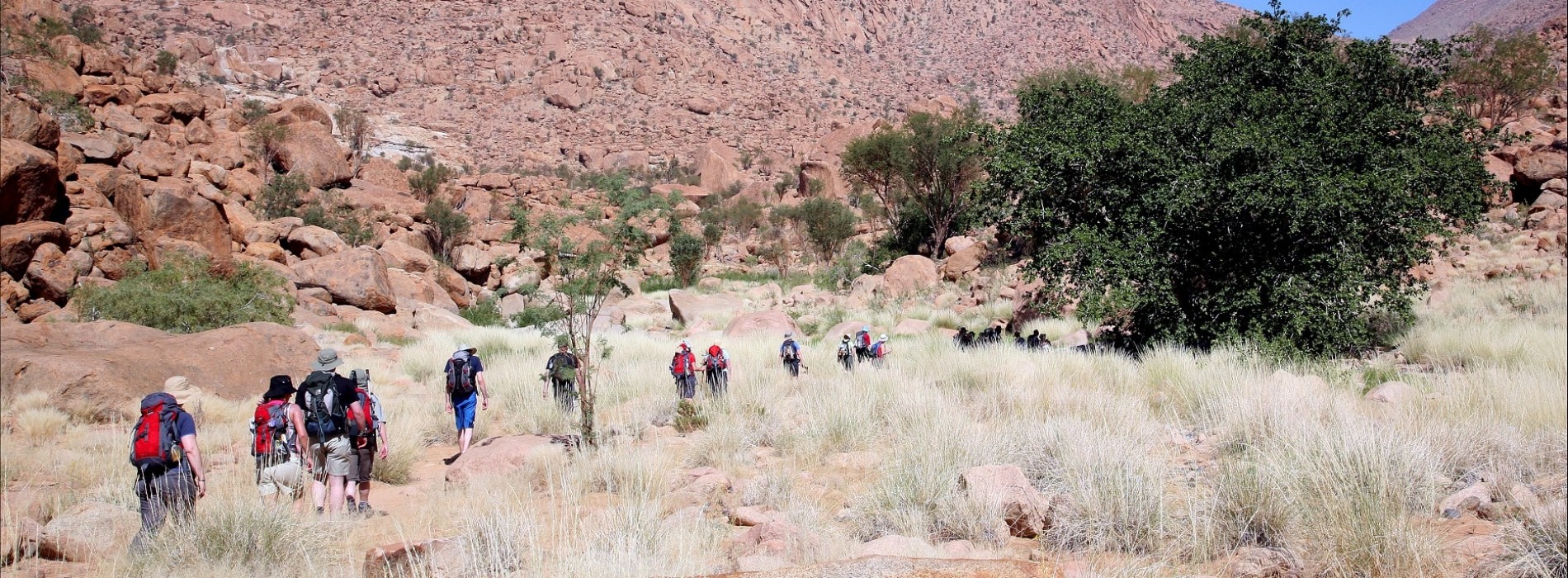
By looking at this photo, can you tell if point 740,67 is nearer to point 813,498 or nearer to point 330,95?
point 330,95

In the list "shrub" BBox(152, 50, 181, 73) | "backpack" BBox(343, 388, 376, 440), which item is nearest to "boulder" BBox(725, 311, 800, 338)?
"backpack" BBox(343, 388, 376, 440)

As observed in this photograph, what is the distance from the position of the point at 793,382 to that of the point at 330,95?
62.3m

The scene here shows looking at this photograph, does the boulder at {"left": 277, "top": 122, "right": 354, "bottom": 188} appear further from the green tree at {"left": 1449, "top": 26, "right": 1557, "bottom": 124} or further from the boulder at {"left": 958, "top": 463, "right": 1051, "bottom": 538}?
the green tree at {"left": 1449, "top": 26, "right": 1557, "bottom": 124}

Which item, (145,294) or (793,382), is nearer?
(793,382)

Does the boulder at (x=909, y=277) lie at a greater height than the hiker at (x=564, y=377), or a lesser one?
greater

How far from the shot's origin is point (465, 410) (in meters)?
10.2

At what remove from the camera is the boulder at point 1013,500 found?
545cm

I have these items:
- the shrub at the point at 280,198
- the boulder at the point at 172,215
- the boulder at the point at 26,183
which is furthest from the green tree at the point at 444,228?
the boulder at the point at 26,183

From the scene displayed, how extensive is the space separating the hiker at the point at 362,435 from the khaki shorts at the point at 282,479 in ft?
1.54

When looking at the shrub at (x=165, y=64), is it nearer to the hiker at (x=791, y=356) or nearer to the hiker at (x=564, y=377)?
the hiker at (x=564, y=377)

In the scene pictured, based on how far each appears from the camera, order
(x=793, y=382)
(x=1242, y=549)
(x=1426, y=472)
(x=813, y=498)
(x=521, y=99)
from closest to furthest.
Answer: (x=1242, y=549) < (x=1426, y=472) < (x=813, y=498) < (x=793, y=382) < (x=521, y=99)

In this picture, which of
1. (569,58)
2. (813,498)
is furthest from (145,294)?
(569,58)

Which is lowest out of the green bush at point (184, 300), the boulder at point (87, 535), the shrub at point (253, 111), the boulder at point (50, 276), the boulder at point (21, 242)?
the boulder at point (87, 535)

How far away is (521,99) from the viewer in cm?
6812
